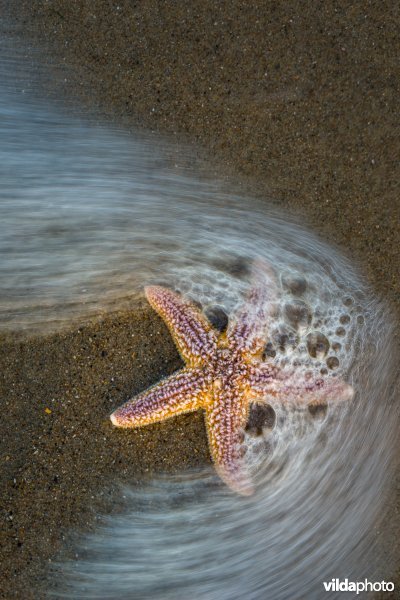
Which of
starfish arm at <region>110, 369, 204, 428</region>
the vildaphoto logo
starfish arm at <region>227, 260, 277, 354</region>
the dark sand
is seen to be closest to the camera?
starfish arm at <region>110, 369, 204, 428</region>

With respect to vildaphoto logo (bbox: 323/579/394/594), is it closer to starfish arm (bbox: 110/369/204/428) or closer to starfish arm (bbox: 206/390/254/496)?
starfish arm (bbox: 206/390/254/496)

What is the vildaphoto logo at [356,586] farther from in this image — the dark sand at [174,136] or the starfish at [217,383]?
the dark sand at [174,136]

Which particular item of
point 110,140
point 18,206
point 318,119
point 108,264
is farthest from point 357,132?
point 18,206

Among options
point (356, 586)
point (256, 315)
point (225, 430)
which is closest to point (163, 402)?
point (225, 430)

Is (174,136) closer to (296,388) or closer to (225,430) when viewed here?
(296,388)

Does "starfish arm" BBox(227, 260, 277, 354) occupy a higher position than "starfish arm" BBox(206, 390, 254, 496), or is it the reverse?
"starfish arm" BBox(227, 260, 277, 354)

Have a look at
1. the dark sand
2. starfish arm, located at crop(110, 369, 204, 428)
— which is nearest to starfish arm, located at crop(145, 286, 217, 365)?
starfish arm, located at crop(110, 369, 204, 428)
